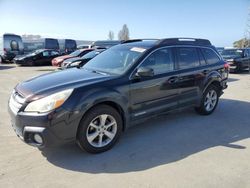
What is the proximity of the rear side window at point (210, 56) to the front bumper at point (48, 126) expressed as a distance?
146 inches

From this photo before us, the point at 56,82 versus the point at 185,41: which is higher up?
the point at 185,41

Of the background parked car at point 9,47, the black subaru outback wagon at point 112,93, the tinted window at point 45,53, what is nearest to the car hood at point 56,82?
the black subaru outback wagon at point 112,93

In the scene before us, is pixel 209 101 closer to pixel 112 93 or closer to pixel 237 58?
pixel 112 93

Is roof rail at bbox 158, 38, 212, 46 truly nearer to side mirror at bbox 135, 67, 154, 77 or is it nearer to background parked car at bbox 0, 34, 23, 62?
side mirror at bbox 135, 67, 154, 77

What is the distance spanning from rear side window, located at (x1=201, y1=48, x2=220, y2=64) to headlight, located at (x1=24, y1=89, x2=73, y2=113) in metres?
3.75

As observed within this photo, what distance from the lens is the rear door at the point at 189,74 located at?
5.25m

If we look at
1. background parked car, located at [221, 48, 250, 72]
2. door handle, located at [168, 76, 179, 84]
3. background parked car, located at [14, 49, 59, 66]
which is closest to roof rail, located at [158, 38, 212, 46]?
door handle, located at [168, 76, 179, 84]

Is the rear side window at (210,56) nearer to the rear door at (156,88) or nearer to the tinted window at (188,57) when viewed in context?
the tinted window at (188,57)

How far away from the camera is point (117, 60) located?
16.0 ft

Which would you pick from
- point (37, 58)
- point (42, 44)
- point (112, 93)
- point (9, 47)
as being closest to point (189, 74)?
point (112, 93)

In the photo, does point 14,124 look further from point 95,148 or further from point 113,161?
point 113,161

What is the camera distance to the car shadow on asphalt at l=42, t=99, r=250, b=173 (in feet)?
12.3

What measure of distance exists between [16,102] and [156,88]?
7.94ft

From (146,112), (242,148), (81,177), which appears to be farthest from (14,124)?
A: (242,148)
